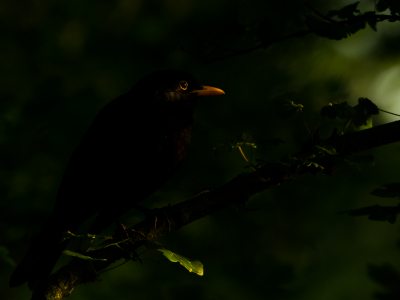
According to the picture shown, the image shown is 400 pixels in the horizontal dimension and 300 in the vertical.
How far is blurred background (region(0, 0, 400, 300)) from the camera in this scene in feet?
12.8

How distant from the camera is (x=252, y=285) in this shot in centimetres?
403

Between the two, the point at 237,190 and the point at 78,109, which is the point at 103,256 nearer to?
the point at 237,190

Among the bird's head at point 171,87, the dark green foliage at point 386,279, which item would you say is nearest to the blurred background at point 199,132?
the bird's head at point 171,87

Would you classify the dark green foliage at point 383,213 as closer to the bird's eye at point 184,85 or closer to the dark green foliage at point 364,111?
the dark green foliage at point 364,111

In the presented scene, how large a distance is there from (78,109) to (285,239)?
2866 millimetres

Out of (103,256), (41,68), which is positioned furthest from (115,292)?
(41,68)

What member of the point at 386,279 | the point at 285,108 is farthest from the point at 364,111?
the point at 386,279

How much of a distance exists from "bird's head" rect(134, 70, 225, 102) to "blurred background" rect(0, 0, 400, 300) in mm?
667

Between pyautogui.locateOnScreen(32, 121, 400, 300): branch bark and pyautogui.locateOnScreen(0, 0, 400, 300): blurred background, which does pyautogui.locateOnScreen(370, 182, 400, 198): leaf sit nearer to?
pyautogui.locateOnScreen(32, 121, 400, 300): branch bark

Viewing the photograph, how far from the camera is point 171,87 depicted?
336 cm

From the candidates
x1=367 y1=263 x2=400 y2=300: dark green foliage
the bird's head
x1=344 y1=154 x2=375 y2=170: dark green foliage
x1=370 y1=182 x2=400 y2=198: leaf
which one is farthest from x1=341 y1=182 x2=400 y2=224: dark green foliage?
the bird's head

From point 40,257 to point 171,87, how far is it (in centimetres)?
173

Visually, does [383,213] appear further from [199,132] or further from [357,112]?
[199,132]

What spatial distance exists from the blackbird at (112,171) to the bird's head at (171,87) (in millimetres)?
224
